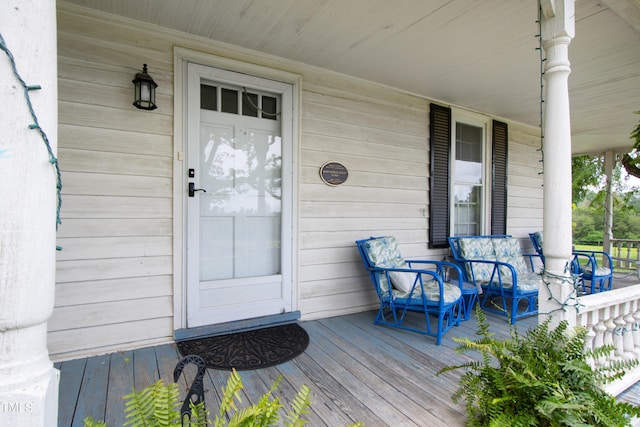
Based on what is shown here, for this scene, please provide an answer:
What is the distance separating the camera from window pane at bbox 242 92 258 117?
9.73 feet

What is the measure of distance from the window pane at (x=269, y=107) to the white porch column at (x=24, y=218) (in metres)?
2.37

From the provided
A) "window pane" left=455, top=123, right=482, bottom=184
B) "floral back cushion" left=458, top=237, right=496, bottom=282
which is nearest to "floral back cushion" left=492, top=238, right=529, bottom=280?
"floral back cushion" left=458, top=237, right=496, bottom=282

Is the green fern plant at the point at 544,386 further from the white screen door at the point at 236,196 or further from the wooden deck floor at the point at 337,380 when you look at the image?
the white screen door at the point at 236,196

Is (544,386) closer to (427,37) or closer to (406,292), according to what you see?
(406,292)

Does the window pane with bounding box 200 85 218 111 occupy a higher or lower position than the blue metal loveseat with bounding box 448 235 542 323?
higher

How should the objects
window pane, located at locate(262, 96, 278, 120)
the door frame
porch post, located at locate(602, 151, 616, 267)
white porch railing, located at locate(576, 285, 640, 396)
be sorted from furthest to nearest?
1. porch post, located at locate(602, 151, 616, 267)
2. window pane, located at locate(262, 96, 278, 120)
3. the door frame
4. white porch railing, located at locate(576, 285, 640, 396)

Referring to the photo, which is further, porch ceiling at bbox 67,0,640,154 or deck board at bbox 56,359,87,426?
porch ceiling at bbox 67,0,640,154

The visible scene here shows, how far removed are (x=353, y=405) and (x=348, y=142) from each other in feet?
7.99

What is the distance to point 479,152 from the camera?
182 inches

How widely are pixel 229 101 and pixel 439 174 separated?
2.65 meters

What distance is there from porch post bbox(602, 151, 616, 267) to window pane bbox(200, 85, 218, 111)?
286 inches

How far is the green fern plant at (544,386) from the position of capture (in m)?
1.38

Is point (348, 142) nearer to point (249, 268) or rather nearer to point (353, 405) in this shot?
point (249, 268)

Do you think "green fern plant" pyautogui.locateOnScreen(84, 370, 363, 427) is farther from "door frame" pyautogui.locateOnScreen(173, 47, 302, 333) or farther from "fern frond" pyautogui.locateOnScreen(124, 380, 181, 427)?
"door frame" pyautogui.locateOnScreen(173, 47, 302, 333)
